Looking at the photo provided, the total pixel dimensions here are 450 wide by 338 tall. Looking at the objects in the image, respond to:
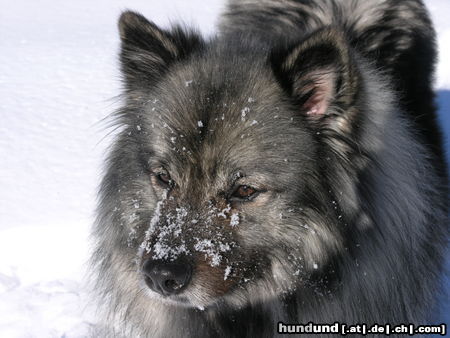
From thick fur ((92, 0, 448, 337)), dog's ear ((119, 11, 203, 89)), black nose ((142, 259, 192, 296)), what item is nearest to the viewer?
black nose ((142, 259, 192, 296))

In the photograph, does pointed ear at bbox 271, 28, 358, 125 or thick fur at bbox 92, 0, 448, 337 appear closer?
pointed ear at bbox 271, 28, 358, 125

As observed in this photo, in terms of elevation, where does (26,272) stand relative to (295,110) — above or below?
below

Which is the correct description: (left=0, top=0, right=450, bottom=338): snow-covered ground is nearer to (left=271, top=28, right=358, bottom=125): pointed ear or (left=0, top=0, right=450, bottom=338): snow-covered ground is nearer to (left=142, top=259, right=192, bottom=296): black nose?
(left=271, top=28, right=358, bottom=125): pointed ear

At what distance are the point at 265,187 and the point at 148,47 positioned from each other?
87 centimetres

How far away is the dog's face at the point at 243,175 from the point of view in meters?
2.11

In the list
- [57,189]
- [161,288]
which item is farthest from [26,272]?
[161,288]

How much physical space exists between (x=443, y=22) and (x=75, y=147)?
254 inches

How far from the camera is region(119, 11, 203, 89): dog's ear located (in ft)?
7.93

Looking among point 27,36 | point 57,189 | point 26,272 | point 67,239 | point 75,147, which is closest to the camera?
point 26,272

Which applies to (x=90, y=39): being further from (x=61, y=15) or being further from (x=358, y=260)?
(x=358, y=260)

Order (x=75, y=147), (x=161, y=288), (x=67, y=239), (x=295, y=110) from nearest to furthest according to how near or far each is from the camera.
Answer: (x=161, y=288), (x=295, y=110), (x=67, y=239), (x=75, y=147)

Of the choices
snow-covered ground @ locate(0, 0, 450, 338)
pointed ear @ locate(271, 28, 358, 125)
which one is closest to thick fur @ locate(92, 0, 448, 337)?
pointed ear @ locate(271, 28, 358, 125)

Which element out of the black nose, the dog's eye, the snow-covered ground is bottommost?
the snow-covered ground

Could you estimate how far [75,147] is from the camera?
17.2ft
